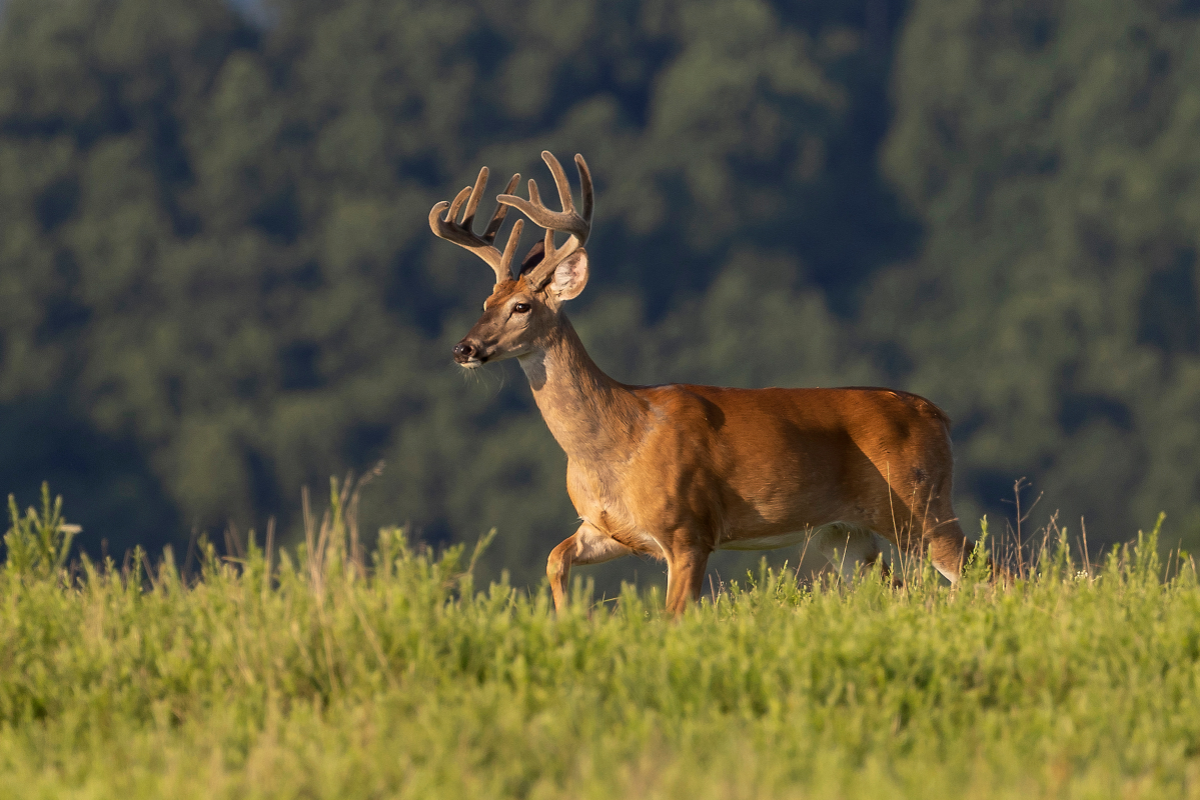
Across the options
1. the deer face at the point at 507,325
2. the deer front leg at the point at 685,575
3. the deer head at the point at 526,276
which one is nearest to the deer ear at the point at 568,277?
the deer head at the point at 526,276

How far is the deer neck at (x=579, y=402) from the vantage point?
27.1 ft

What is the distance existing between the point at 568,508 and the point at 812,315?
961 inches

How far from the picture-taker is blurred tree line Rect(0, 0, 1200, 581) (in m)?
86.9

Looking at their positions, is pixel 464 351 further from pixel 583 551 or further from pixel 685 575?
pixel 685 575

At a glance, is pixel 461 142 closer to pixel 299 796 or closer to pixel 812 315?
pixel 812 315

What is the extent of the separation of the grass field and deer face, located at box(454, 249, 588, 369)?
1.96 meters

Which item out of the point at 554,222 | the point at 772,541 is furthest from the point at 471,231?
the point at 772,541

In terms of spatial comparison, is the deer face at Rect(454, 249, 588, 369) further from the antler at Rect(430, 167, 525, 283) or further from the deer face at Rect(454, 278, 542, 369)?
the antler at Rect(430, 167, 525, 283)

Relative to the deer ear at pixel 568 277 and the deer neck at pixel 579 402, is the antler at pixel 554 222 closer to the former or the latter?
the deer ear at pixel 568 277

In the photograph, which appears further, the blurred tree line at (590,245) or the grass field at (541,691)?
the blurred tree line at (590,245)

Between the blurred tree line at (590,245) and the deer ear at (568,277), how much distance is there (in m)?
67.2

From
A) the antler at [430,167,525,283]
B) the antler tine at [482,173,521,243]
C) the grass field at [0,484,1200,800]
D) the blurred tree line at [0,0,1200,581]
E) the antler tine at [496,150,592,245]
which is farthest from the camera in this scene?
the blurred tree line at [0,0,1200,581]

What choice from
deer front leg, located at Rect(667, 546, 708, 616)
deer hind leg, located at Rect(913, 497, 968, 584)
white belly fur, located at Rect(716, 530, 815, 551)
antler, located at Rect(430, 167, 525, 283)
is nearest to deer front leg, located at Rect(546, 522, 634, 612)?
deer front leg, located at Rect(667, 546, 708, 616)

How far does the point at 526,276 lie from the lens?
853cm
